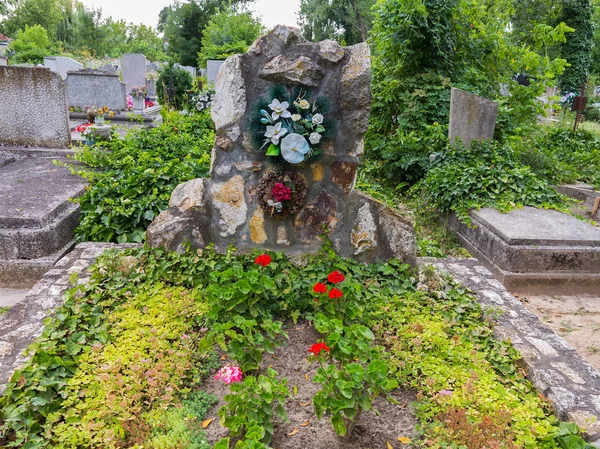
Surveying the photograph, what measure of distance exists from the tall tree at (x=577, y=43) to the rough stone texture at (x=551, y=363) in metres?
20.1

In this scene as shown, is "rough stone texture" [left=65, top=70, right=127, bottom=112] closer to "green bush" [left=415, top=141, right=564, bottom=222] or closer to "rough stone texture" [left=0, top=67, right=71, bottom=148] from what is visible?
"rough stone texture" [left=0, top=67, right=71, bottom=148]

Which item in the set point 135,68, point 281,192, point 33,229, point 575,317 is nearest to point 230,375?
point 281,192

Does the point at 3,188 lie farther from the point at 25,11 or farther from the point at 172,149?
the point at 25,11

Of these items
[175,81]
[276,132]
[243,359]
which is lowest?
[243,359]

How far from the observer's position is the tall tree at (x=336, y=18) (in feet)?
99.3

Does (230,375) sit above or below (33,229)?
below

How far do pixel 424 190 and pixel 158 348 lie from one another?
4.71 metres

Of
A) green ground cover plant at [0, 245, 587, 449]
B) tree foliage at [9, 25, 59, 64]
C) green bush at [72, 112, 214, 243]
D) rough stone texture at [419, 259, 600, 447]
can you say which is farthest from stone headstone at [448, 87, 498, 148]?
tree foliage at [9, 25, 59, 64]

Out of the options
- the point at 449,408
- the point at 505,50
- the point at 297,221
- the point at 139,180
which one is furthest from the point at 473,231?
the point at 505,50

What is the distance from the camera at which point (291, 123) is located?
10.3ft

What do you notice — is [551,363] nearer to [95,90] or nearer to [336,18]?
[95,90]

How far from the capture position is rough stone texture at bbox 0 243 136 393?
2.39 m

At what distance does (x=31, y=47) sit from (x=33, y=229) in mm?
28511

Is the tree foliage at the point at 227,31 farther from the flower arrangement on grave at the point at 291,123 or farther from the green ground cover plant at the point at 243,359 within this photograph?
the green ground cover plant at the point at 243,359
